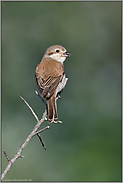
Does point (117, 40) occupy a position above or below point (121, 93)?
above

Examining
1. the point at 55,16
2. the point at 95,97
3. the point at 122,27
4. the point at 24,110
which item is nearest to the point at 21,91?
the point at 24,110

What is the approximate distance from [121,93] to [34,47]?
12.1 ft

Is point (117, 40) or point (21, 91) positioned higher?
point (117, 40)

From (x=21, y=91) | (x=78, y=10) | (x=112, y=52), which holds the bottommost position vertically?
(x=21, y=91)

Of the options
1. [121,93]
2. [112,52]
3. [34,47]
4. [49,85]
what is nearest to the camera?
[49,85]

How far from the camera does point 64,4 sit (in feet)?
33.4

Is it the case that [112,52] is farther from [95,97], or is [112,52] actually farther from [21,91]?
[21,91]

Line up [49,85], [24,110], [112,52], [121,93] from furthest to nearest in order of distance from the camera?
1. [112,52]
2. [121,93]
3. [24,110]
4. [49,85]

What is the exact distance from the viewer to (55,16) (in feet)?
32.9

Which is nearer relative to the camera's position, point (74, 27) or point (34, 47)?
point (34, 47)

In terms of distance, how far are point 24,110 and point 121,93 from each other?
3903 mm

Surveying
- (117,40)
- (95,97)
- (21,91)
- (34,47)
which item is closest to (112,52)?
(117,40)

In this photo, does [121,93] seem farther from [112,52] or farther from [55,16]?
[55,16]

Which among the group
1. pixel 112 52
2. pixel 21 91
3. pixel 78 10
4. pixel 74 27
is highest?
pixel 78 10
